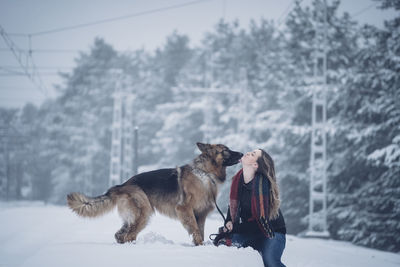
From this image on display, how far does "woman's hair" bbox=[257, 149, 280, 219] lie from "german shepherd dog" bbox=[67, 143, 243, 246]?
114 centimetres

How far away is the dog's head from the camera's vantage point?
5.40 metres

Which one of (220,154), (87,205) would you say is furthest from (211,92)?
(87,205)

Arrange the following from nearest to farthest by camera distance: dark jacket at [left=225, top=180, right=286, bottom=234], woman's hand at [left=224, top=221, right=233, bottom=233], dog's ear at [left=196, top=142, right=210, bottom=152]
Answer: dark jacket at [left=225, top=180, right=286, bottom=234]
woman's hand at [left=224, top=221, right=233, bottom=233]
dog's ear at [left=196, top=142, right=210, bottom=152]

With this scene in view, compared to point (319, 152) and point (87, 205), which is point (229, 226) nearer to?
point (87, 205)

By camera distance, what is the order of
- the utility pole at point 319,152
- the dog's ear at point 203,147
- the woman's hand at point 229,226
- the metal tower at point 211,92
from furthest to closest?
the metal tower at point 211,92 → the utility pole at point 319,152 → the dog's ear at point 203,147 → the woman's hand at point 229,226

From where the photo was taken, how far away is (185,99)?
102 feet

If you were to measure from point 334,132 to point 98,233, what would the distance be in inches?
421

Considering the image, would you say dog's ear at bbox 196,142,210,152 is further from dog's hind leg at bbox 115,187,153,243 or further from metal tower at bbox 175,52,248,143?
metal tower at bbox 175,52,248,143

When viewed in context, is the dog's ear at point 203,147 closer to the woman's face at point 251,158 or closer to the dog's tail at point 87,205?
the woman's face at point 251,158

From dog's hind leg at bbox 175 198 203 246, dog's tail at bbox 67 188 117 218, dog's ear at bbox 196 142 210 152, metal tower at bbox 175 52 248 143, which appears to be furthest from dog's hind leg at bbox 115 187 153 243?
metal tower at bbox 175 52 248 143

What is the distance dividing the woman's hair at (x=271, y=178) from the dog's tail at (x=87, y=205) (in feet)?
7.40

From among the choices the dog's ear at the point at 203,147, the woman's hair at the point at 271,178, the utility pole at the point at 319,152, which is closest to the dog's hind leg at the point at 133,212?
the dog's ear at the point at 203,147

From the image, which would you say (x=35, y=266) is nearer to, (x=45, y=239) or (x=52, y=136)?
(x=45, y=239)

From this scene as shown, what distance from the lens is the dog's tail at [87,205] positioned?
15.7ft
